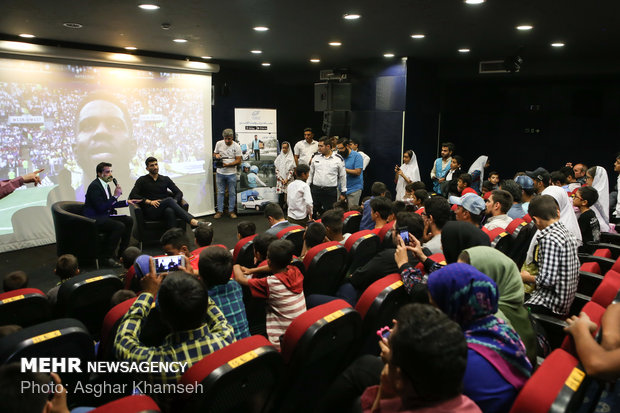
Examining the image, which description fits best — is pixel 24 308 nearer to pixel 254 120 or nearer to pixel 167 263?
pixel 167 263

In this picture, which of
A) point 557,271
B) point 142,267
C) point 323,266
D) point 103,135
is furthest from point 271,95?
point 557,271

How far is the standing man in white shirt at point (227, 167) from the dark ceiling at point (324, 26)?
1.61 metres

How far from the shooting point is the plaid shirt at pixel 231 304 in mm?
2334

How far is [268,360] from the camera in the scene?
1629mm

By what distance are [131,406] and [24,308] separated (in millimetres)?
1504

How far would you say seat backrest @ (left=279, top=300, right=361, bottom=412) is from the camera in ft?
5.94

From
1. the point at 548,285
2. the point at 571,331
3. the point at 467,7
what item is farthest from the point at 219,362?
the point at 467,7

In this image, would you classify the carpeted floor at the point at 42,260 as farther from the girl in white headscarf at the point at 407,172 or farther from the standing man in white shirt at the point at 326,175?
the girl in white headscarf at the point at 407,172

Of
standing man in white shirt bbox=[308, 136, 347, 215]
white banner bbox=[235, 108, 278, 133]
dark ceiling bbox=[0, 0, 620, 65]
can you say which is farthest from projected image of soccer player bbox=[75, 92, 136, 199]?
standing man in white shirt bbox=[308, 136, 347, 215]

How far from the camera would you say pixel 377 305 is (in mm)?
→ 2309

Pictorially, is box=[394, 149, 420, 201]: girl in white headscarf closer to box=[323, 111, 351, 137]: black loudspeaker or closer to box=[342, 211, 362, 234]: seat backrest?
box=[323, 111, 351, 137]: black loudspeaker

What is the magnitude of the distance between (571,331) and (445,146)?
6.30m

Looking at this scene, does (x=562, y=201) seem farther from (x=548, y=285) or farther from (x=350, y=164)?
(x=350, y=164)

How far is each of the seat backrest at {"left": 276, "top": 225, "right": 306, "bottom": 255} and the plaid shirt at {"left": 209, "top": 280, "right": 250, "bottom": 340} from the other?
4.76 ft
